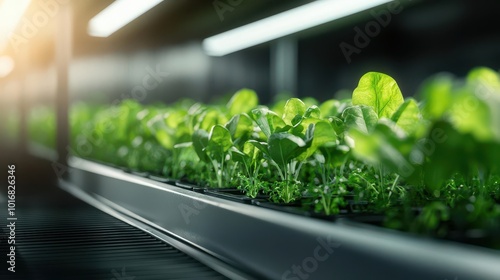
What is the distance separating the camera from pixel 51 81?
788 centimetres

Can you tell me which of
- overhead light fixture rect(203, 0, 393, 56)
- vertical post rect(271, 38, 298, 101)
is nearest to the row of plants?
overhead light fixture rect(203, 0, 393, 56)

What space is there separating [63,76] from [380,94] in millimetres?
3533

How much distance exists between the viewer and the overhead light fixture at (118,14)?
3.67m

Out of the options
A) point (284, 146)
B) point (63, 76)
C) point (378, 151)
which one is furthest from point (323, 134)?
point (63, 76)

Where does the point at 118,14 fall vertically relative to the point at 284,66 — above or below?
below

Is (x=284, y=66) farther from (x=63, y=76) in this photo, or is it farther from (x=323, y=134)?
(x=323, y=134)

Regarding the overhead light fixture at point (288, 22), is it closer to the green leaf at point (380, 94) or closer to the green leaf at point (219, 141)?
the green leaf at point (219, 141)

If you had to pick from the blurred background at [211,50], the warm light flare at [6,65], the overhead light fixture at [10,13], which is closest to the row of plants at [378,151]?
the blurred background at [211,50]

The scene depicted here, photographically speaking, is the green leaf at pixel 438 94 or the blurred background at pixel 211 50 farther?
the blurred background at pixel 211 50

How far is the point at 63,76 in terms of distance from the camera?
466 centimetres

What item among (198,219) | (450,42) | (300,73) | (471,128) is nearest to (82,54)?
(300,73)

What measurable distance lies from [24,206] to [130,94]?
3766 mm

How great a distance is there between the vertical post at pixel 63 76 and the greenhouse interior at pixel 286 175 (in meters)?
0.01

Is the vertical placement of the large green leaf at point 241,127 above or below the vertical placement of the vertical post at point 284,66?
below
